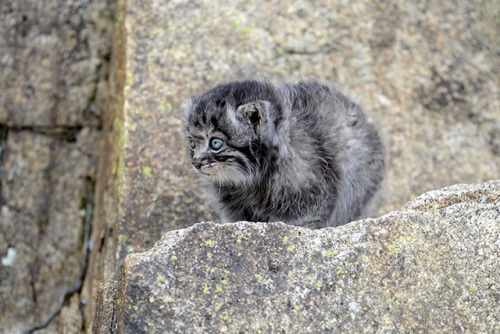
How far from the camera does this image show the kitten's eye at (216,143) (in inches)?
153

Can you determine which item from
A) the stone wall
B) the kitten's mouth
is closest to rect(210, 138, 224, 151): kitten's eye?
the kitten's mouth

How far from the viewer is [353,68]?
18.2 feet

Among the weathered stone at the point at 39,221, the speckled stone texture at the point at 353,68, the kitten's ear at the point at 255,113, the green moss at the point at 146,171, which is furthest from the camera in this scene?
the weathered stone at the point at 39,221

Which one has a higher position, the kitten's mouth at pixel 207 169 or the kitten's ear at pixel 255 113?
the kitten's ear at pixel 255 113

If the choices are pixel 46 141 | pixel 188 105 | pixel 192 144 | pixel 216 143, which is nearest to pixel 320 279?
pixel 216 143

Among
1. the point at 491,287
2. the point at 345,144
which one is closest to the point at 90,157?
the point at 345,144

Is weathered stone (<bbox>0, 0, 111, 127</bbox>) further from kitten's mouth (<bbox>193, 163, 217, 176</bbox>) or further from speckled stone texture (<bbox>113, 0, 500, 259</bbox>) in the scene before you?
kitten's mouth (<bbox>193, 163, 217, 176</bbox>)

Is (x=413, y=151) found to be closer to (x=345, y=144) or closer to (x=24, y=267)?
(x=345, y=144)

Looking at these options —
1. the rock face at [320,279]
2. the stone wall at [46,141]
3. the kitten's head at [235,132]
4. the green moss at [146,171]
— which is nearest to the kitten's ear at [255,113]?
the kitten's head at [235,132]

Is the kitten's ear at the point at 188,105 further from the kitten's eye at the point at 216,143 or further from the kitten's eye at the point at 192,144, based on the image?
the kitten's eye at the point at 216,143

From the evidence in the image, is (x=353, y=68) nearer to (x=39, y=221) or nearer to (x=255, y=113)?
(x=255, y=113)

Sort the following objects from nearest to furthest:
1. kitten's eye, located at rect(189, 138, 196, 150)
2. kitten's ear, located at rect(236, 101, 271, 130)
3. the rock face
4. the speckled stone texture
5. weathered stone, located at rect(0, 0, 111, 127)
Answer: the rock face
kitten's ear, located at rect(236, 101, 271, 130)
kitten's eye, located at rect(189, 138, 196, 150)
the speckled stone texture
weathered stone, located at rect(0, 0, 111, 127)

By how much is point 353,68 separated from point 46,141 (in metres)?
2.84

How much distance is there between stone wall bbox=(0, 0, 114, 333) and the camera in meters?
5.20
